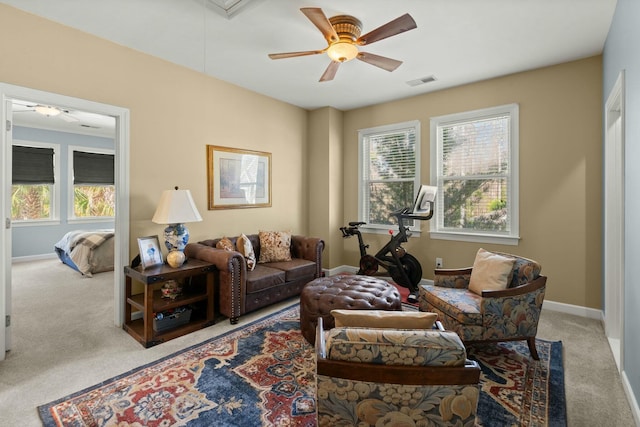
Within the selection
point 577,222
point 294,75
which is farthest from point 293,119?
point 577,222

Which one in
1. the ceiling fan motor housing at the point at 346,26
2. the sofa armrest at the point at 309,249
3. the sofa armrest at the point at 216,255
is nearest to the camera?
the ceiling fan motor housing at the point at 346,26

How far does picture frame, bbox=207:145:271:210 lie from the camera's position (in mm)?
4129

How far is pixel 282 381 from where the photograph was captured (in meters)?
2.27

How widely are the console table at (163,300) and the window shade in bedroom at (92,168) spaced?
5325mm

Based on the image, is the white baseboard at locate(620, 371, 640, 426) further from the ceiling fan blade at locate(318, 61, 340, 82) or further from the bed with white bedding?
the bed with white bedding

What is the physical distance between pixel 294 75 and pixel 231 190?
1.71m

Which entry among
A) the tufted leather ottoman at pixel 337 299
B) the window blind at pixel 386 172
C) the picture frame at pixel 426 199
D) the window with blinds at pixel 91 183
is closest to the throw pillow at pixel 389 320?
the tufted leather ottoman at pixel 337 299

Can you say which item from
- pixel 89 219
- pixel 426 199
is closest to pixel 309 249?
pixel 426 199

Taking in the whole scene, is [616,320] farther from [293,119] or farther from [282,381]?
[293,119]

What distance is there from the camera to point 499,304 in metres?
2.46

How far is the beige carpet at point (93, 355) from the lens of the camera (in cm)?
202

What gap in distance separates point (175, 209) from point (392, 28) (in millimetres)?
2511

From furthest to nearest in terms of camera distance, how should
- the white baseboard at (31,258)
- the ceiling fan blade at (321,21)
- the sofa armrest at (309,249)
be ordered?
the white baseboard at (31,258)
the sofa armrest at (309,249)
the ceiling fan blade at (321,21)

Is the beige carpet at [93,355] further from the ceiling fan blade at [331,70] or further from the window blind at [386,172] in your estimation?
the ceiling fan blade at [331,70]
